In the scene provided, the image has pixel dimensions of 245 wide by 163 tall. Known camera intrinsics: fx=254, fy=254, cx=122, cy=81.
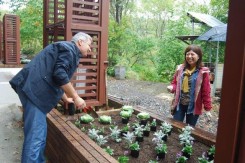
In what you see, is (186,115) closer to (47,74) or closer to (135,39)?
(47,74)

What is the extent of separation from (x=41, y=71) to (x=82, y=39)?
23.7 inches

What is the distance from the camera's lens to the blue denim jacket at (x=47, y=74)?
8.96 feet

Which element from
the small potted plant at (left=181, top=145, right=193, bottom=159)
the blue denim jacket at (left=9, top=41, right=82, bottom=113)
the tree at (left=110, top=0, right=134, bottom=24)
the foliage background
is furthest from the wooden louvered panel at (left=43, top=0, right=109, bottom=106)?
the tree at (left=110, top=0, right=134, bottom=24)

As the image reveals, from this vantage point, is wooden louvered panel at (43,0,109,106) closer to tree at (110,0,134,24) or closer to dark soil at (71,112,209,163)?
dark soil at (71,112,209,163)

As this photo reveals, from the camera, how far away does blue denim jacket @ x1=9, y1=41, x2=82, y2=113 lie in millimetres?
2732

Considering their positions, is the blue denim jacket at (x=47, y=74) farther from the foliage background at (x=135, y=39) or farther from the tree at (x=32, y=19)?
the tree at (x=32, y=19)

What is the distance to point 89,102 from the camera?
459 centimetres

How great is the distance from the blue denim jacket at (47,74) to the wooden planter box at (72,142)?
0.50 m

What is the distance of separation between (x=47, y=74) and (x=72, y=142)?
2.65 ft

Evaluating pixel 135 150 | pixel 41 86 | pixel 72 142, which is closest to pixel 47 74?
pixel 41 86

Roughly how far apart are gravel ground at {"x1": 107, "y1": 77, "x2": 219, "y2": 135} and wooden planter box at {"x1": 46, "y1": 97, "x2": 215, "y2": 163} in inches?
98.8

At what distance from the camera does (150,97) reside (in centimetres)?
959

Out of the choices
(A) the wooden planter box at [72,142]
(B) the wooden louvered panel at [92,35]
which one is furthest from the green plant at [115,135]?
(B) the wooden louvered panel at [92,35]

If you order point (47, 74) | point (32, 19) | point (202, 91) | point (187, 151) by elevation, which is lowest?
point (187, 151)
